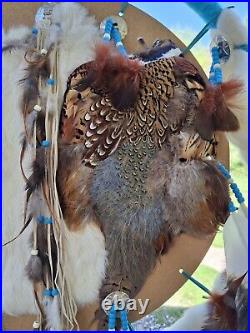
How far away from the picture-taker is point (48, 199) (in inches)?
30.9

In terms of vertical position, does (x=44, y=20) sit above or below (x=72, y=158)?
above

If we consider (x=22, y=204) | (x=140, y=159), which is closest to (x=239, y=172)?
(x=140, y=159)

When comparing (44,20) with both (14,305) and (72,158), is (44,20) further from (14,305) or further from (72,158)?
(14,305)

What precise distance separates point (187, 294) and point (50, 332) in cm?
26

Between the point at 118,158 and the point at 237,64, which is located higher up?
the point at 237,64

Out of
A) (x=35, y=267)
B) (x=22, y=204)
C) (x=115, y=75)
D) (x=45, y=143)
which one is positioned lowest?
(x=35, y=267)

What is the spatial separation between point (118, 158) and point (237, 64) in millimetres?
284

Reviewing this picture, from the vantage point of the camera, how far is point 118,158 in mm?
800

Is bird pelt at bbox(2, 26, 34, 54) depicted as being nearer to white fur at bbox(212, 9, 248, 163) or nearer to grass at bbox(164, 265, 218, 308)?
white fur at bbox(212, 9, 248, 163)

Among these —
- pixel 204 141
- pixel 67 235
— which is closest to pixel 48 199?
pixel 67 235

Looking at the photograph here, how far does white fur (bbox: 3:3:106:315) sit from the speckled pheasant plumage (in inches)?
0.9

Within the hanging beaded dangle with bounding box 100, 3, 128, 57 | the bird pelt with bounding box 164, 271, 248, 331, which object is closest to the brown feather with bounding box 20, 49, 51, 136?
the hanging beaded dangle with bounding box 100, 3, 128, 57

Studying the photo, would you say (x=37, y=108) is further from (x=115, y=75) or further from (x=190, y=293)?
(x=190, y=293)

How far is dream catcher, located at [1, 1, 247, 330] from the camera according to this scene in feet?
2.57
